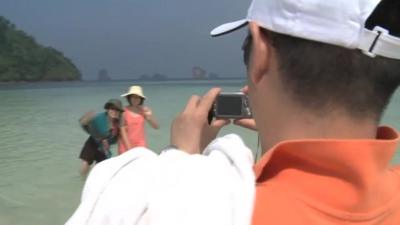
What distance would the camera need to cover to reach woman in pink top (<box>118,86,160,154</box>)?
618cm

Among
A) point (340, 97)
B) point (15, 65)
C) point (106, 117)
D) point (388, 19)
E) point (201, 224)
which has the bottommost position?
point (15, 65)

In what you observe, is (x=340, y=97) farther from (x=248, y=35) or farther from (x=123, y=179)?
(x=123, y=179)

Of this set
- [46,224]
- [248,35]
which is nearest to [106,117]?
[46,224]

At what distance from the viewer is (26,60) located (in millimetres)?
92688

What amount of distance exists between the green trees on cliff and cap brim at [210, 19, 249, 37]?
3473 inches

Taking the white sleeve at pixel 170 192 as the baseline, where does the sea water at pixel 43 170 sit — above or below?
below

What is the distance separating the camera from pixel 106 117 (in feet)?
20.6

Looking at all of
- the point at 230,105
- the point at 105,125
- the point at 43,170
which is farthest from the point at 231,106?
the point at 43,170

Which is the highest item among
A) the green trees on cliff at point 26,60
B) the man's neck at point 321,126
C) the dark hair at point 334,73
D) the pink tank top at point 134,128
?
the dark hair at point 334,73

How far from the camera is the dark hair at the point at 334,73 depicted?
94cm

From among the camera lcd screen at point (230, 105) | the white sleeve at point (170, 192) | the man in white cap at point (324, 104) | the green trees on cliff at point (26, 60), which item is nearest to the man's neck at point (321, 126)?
the man in white cap at point (324, 104)

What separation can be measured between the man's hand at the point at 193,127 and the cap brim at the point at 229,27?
14 cm

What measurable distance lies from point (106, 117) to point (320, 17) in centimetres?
549

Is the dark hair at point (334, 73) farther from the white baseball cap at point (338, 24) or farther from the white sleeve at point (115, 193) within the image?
the white sleeve at point (115, 193)
